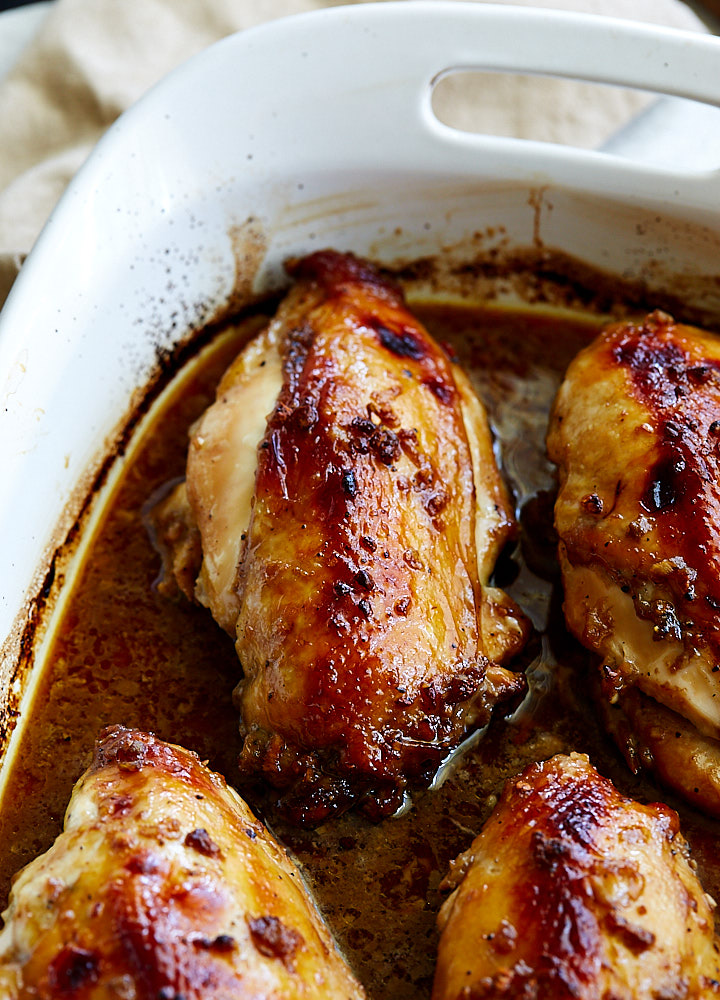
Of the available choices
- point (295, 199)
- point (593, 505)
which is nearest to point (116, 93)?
point (295, 199)

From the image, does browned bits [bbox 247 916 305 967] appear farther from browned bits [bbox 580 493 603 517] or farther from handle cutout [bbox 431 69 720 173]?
handle cutout [bbox 431 69 720 173]

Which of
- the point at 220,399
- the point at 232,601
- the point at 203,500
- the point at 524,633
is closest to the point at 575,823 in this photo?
the point at 524,633

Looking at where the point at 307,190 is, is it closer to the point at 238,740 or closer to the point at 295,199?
the point at 295,199

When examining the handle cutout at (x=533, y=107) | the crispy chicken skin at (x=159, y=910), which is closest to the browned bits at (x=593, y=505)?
the crispy chicken skin at (x=159, y=910)

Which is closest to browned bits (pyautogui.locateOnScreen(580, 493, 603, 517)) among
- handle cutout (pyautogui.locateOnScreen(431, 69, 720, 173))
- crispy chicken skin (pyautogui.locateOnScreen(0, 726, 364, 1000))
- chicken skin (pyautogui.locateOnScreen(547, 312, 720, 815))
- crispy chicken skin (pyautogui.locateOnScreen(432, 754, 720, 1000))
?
chicken skin (pyautogui.locateOnScreen(547, 312, 720, 815))

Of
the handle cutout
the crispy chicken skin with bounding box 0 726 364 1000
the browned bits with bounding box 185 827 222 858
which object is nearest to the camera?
the crispy chicken skin with bounding box 0 726 364 1000
